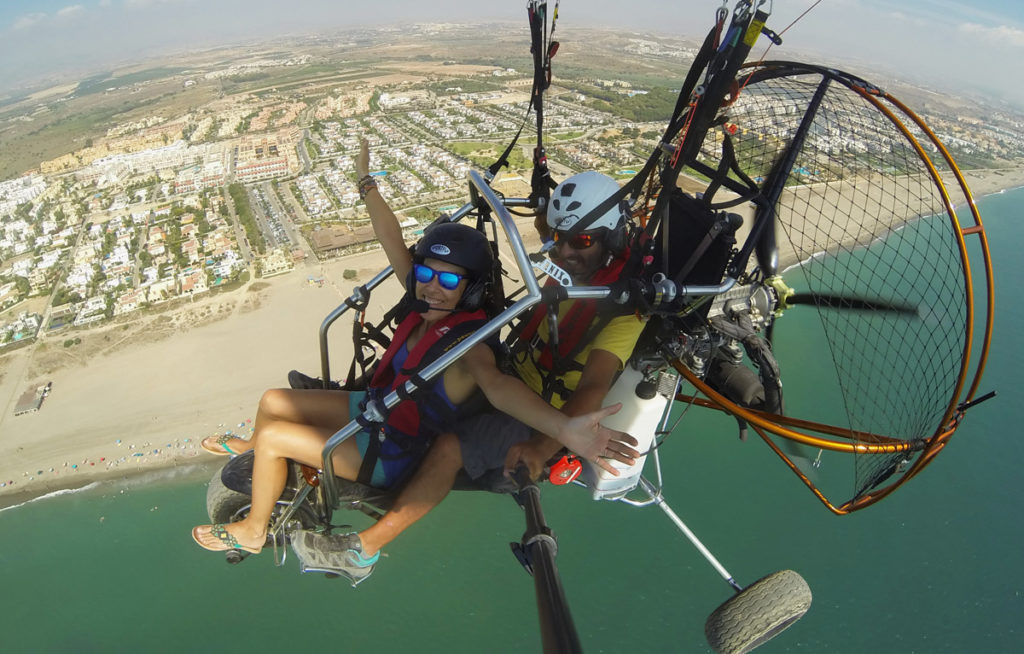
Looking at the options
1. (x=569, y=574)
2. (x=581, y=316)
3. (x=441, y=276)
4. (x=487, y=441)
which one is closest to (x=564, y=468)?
(x=487, y=441)

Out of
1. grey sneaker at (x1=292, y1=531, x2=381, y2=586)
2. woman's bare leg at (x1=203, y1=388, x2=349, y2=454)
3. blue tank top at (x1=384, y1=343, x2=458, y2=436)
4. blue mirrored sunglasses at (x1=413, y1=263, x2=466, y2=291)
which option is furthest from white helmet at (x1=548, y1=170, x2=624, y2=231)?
grey sneaker at (x1=292, y1=531, x2=381, y2=586)

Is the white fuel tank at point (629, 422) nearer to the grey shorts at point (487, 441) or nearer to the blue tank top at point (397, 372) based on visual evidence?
the grey shorts at point (487, 441)

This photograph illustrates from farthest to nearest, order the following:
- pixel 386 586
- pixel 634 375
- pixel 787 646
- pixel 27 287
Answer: pixel 27 287
pixel 386 586
pixel 787 646
pixel 634 375

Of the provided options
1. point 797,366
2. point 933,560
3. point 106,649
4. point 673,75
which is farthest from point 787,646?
point 673,75

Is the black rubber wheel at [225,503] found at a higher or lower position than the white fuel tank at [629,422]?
A: lower

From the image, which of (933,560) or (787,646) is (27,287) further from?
(933,560)

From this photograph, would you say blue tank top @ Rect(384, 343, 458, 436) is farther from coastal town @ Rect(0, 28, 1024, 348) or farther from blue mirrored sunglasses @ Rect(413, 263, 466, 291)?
coastal town @ Rect(0, 28, 1024, 348)

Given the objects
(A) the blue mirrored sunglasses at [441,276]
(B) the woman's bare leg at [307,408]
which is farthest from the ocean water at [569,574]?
(A) the blue mirrored sunglasses at [441,276]
